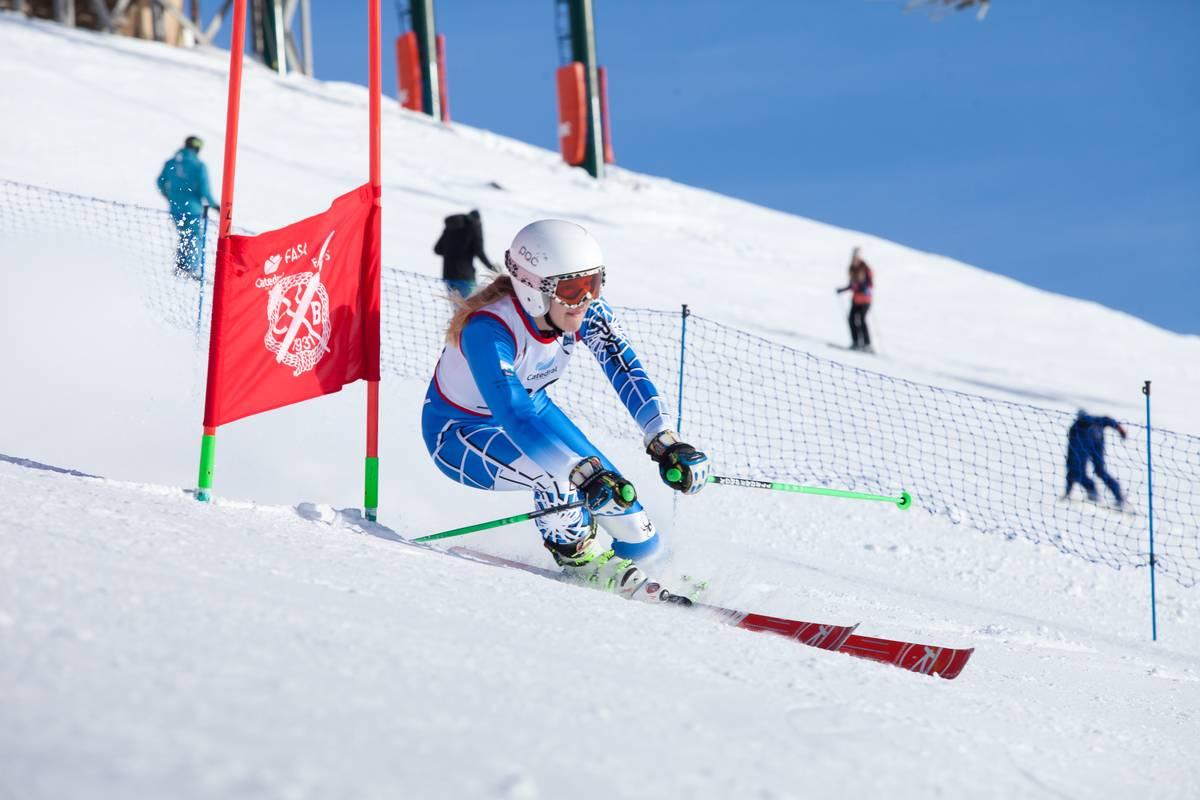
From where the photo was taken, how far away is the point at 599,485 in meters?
4.43

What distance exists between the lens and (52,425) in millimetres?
7250

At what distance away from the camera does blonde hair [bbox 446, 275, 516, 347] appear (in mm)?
4789

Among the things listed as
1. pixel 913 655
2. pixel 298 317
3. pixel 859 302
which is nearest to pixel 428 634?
pixel 913 655

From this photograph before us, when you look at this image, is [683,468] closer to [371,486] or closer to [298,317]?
[371,486]

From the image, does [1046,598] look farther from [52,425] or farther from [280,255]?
[52,425]

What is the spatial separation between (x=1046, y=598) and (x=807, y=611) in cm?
259

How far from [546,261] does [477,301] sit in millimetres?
352

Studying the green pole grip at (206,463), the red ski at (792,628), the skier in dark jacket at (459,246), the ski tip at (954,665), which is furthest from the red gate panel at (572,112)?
the ski tip at (954,665)

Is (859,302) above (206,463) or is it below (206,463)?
above

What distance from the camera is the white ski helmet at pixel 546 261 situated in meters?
4.66

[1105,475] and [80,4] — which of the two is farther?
[80,4]

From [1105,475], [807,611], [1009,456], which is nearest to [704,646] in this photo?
[807,611]

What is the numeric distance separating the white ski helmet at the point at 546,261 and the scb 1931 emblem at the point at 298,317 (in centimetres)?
102

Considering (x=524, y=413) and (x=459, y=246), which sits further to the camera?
(x=459, y=246)
